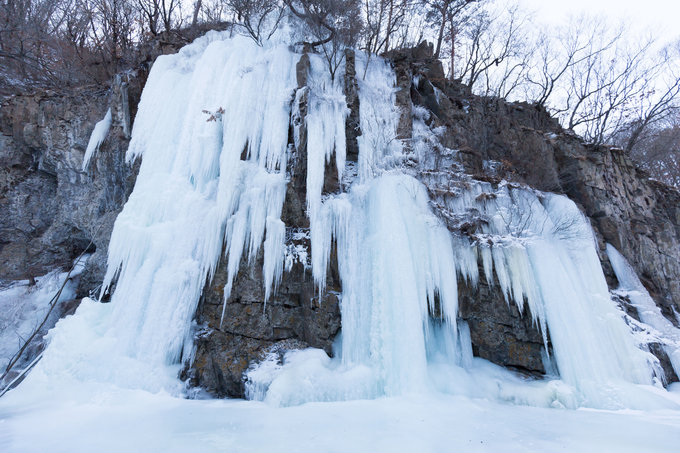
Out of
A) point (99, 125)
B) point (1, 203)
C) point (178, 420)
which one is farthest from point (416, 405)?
point (1, 203)

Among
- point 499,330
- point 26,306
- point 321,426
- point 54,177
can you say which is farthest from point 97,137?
point 499,330

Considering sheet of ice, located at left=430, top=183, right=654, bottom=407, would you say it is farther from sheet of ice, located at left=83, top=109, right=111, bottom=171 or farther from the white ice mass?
sheet of ice, located at left=83, top=109, right=111, bottom=171

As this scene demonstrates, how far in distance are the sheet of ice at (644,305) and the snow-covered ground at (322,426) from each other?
217 cm

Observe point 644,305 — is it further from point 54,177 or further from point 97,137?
point 54,177

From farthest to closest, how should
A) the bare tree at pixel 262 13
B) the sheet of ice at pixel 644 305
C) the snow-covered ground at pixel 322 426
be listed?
the bare tree at pixel 262 13 < the sheet of ice at pixel 644 305 < the snow-covered ground at pixel 322 426

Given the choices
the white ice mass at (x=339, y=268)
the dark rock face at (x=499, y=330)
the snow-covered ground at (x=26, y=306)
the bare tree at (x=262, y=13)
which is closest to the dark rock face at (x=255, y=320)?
the white ice mass at (x=339, y=268)

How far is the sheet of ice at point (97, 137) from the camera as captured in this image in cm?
788

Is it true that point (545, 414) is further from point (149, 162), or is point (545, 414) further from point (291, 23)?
point (291, 23)

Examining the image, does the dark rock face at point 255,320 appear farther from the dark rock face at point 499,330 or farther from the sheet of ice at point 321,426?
the dark rock face at point 499,330

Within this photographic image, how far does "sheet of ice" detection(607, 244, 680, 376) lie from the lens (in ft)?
19.0

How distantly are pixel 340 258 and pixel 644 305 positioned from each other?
5759 millimetres

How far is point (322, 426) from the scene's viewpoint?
342 cm

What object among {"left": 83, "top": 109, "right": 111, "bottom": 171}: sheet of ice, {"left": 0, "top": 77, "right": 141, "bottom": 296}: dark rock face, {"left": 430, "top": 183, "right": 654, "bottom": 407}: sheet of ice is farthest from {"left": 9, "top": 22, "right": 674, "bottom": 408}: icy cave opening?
{"left": 83, "top": 109, "right": 111, "bottom": 171}: sheet of ice

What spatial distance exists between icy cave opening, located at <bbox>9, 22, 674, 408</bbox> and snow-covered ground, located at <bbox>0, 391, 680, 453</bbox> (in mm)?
412
